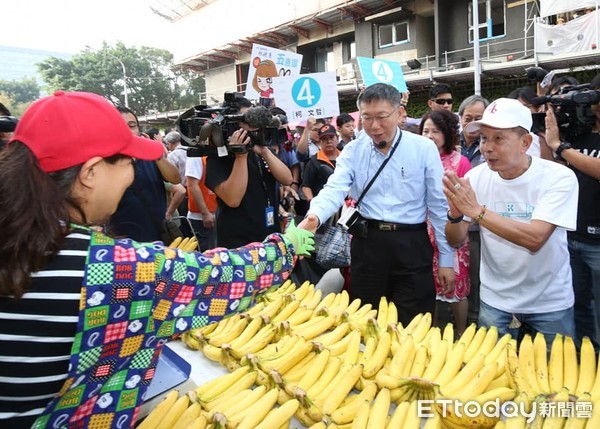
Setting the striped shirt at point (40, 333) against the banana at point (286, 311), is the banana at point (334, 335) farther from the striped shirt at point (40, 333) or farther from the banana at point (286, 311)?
the striped shirt at point (40, 333)

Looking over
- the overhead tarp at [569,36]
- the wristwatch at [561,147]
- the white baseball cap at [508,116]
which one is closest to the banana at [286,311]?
the white baseball cap at [508,116]

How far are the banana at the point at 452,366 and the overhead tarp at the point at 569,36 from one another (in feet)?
45.6

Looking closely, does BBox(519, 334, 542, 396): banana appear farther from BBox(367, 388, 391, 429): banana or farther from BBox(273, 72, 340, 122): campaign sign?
BBox(273, 72, 340, 122): campaign sign

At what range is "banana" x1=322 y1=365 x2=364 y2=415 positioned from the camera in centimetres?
151

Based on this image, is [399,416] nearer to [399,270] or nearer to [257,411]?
[257,411]

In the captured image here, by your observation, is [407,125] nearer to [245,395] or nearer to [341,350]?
[341,350]

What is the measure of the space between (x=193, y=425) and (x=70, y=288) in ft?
2.38

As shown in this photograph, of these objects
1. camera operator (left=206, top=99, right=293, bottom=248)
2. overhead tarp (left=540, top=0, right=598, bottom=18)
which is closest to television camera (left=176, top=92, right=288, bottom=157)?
camera operator (left=206, top=99, right=293, bottom=248)

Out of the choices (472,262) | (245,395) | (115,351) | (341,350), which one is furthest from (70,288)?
(472,262)

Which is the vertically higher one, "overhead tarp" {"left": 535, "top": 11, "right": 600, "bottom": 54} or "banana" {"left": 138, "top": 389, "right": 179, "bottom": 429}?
"overhead tarp" {"left": 535, "top": 11, "right": 600, "bottom": 54}

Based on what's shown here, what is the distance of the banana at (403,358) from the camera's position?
1673 millimetres

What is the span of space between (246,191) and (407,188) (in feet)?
3.86

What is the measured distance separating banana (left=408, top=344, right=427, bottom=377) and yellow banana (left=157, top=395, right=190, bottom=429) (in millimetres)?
864

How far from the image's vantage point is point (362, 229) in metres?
2.89
